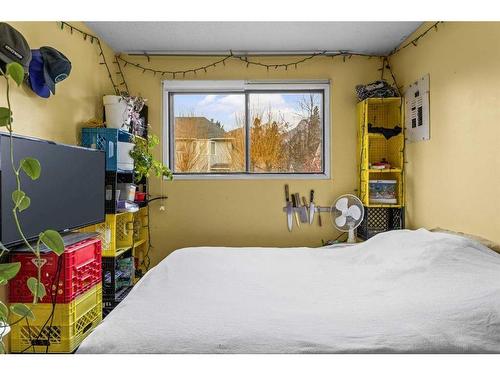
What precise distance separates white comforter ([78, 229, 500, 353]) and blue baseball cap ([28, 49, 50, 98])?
137 centimetres

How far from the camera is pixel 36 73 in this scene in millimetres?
2389

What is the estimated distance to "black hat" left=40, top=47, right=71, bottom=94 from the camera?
240cm

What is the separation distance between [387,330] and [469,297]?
1.50 feet

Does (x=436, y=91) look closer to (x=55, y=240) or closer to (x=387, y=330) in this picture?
(x=387, y=330)

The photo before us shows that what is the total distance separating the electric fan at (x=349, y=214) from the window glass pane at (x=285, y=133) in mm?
569

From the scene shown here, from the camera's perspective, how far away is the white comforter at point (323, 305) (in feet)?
4.55

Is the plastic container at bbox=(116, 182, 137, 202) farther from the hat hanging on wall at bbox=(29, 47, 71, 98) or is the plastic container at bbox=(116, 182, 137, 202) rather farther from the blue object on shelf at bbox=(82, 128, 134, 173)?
the hat hanging on wall at bbox=(29, 47, 71, 98)

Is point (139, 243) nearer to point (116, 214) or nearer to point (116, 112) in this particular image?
point (116, 214)

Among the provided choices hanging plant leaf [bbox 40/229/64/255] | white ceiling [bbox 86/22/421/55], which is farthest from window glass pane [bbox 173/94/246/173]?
hanging plant leaf [bbox 40/229/64/255]

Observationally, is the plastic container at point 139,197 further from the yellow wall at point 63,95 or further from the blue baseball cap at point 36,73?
the blue baseball cap at point 36,73

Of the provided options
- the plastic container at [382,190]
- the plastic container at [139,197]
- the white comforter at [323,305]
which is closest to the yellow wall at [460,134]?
the plastic container at [382,190]

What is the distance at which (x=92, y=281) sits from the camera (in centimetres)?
237

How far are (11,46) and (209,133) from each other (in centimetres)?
230
